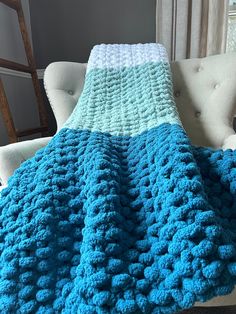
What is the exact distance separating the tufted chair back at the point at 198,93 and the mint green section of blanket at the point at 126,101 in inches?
4.8

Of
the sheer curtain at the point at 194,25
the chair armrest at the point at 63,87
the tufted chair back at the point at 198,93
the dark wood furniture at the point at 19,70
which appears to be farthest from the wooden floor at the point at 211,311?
the sheer curtain at the point at 194,25

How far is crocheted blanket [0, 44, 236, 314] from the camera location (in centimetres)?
48

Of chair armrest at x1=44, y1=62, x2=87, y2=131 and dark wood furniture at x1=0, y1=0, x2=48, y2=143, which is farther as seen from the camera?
dark wood furniture at x1=0, y1=0, x2=48, y2=143

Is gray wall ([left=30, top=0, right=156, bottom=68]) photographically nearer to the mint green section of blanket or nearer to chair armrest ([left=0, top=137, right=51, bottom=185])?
the mint green section of blanket

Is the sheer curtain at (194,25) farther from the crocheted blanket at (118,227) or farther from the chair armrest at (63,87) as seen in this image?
the crocheted blanket at (118,227)

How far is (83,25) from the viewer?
1.75 metres

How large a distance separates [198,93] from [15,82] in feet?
3.38

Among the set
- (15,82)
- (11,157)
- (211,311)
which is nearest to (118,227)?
(11,157)

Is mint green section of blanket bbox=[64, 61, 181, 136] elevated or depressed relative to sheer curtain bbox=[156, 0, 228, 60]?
depressed

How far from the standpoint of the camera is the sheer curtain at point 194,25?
1.46 metres

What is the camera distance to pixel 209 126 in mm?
1150

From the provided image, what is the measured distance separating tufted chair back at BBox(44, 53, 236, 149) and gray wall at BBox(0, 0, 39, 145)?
20.7 inches

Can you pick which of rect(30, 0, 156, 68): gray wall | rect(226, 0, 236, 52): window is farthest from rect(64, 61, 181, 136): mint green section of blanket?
rect(226, 0, 236, 52): window

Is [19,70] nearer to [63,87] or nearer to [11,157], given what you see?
[63,87]
